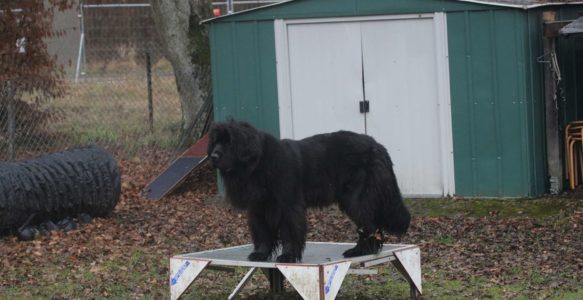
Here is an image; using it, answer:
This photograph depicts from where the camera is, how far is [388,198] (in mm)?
9172

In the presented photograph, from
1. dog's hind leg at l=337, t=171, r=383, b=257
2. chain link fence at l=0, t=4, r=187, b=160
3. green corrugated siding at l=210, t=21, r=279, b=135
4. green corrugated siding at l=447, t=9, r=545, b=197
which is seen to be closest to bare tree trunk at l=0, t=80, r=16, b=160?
chain link fence at l=0, t=4, r=187, b=160

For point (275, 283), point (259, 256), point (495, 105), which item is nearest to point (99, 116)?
point (495, 105)

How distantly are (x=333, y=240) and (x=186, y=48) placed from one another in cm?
677

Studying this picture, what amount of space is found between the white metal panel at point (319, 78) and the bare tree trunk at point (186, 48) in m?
3.06

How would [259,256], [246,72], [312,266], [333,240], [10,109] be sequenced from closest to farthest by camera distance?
[312,266] < [259,256] < [333,240] < [246,72] < [10,109]

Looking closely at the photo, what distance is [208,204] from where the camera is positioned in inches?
599

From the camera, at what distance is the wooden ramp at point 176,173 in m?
15.7

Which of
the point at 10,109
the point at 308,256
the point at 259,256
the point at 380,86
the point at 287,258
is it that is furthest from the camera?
the point at 10,109

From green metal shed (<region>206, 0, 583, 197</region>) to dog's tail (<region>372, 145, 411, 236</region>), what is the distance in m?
5.21

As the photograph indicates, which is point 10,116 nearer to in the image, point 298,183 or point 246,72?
point 246,72

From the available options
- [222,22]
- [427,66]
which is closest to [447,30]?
[427,66]

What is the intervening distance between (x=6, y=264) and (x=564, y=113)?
7.50m

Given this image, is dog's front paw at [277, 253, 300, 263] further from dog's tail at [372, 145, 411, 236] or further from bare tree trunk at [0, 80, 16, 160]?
bare tree trunk at [0, 80, 16, 160]

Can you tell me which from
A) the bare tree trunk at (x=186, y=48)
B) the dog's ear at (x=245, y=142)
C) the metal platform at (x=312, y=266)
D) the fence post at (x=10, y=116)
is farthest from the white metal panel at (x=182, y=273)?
the bare tree trunk at (x=186, y=48)
